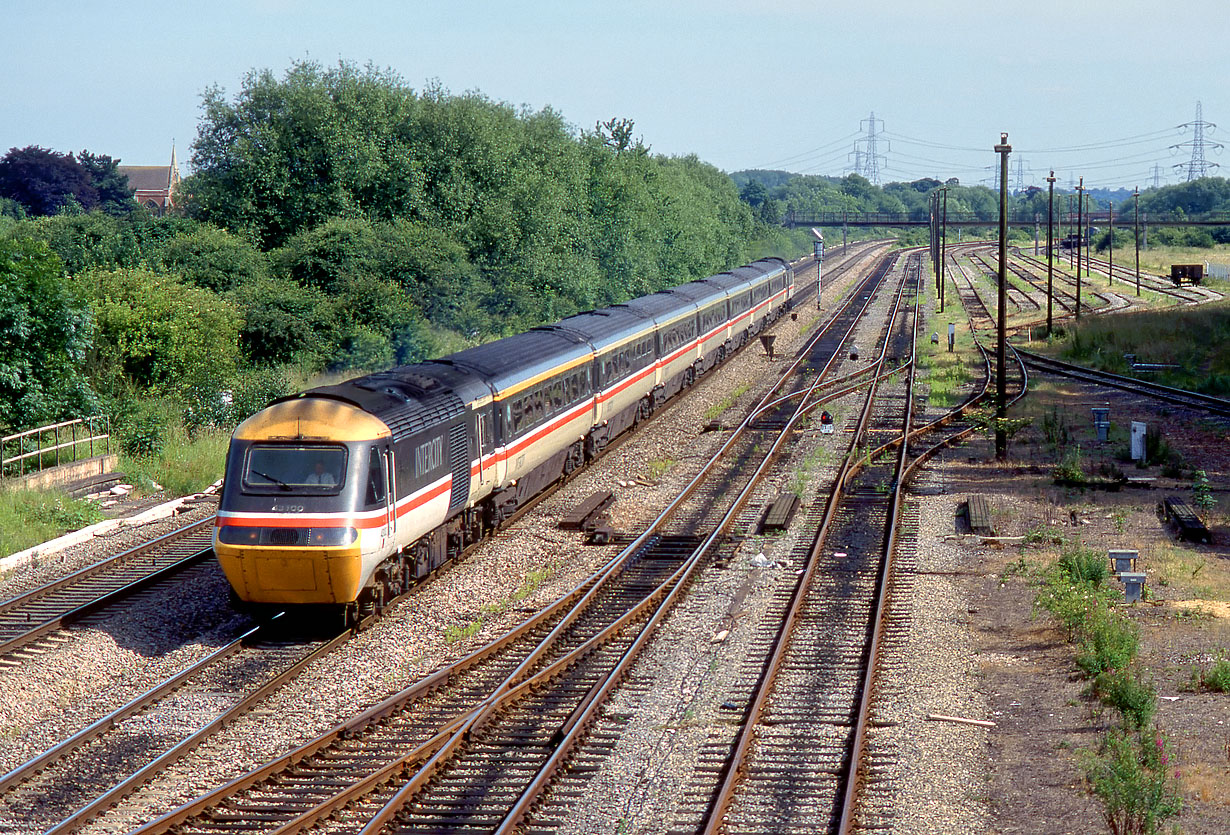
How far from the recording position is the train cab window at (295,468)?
1440cm

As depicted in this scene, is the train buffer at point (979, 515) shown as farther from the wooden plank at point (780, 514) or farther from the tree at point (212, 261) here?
the tree at point (212, 261)

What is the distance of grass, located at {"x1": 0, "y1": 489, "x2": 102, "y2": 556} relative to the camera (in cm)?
1992

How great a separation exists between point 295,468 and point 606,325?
50.2 feet

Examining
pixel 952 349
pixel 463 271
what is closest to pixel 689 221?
pixel 952 349

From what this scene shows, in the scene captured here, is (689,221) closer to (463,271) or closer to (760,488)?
(463,271)

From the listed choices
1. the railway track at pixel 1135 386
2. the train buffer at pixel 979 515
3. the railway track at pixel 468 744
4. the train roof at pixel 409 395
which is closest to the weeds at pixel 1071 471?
the train buffer at pixel 979 515

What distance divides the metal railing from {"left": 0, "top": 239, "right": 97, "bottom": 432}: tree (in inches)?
15.4

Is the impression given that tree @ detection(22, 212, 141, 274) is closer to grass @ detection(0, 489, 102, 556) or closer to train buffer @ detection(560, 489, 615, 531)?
grass @ detection(0, 489, 102, 556)

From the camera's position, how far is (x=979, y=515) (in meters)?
21.6

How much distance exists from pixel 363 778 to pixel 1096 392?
105 feet

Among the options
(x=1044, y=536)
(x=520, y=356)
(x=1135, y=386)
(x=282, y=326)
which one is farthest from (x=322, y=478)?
(x=1135, y=386)

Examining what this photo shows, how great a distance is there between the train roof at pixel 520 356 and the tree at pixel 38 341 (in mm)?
8955

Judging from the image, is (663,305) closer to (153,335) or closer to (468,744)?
(153,335)

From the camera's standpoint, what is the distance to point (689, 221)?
7188 cm
